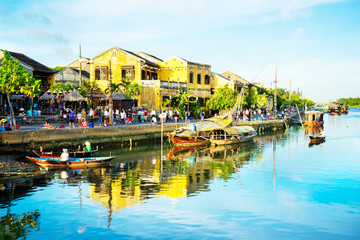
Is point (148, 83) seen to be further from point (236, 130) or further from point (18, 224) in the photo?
point (18, 224)

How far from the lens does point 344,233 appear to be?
1423 centimetres

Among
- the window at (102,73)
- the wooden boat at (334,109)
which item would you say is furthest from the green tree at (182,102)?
the wooden boat at (334,109)

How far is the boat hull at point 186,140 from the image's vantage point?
1438 inches

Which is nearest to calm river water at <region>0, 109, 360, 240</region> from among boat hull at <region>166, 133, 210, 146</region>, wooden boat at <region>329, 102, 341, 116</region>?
boat hull at <region>166, 133, 210, 146</region>

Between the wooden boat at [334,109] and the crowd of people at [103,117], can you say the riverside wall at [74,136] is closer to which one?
the crowd of people at [103,117]

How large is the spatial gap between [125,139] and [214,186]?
16.2m

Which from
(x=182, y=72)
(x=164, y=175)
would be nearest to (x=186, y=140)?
(x=164, y=175)

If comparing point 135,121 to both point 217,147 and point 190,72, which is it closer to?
point 217,147

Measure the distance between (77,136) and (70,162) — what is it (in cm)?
728

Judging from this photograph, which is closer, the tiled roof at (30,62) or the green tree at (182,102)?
the tiled roof at (30,62)

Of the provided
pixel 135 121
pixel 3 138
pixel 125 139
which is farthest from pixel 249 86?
pixel 3 138

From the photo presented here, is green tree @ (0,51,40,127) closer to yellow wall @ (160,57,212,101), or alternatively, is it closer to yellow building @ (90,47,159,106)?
yellow building @ (90,47,159,106)

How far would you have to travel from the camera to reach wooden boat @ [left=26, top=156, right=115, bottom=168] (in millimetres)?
23734

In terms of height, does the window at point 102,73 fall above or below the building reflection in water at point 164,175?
above
